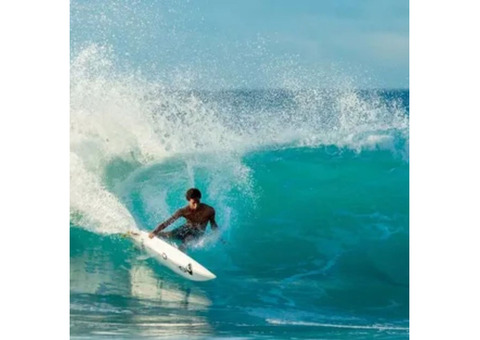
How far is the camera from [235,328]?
7.04m

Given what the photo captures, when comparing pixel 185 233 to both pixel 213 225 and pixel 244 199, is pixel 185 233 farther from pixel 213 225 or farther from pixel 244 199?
pixel 244 199

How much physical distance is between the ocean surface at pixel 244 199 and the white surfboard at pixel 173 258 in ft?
0.26

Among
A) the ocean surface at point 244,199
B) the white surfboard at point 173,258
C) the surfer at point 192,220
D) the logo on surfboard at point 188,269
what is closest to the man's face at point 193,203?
the surfer at point 192,220

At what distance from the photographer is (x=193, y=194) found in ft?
24.0

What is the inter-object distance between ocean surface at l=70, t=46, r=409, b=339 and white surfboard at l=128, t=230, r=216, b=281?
8cm

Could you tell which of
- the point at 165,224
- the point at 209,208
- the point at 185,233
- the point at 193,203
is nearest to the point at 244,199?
the point at 209,208

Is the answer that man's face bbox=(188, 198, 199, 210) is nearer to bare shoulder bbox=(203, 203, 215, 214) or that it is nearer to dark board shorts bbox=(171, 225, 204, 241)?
bare shoulder bbox=(203, 203, 215, 214)

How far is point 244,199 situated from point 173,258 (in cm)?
83

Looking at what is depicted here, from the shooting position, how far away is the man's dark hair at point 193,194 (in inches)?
288

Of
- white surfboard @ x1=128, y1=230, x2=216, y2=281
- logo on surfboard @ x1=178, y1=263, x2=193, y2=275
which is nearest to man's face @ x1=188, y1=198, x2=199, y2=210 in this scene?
white surfboard @ x1=128, y1=230, x2=216, y2=281

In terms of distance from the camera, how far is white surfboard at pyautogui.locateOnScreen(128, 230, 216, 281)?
7.25 metres
